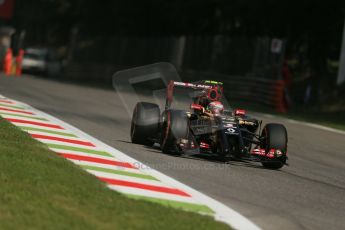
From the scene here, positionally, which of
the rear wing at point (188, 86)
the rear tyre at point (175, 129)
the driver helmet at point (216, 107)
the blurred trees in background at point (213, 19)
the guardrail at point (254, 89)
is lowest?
the guardrail at point (254, 89)

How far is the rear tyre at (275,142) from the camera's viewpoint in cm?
1165

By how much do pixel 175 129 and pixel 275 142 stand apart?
4.68 feet

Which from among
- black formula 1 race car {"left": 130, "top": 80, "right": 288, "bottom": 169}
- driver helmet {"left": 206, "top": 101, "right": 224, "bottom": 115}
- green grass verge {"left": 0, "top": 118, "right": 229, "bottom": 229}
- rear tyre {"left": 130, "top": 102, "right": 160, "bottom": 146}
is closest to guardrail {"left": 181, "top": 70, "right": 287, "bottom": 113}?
rear tyre {"left": 130, "top": 102, "right": 160, "bottom": 146}

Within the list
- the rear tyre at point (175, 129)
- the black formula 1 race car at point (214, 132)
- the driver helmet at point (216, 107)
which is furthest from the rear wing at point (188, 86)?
the rear tyre at point (175, 129)

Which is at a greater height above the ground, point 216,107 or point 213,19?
point 213,19

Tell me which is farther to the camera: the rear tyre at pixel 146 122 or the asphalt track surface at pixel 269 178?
the rear tyre at pixel 146 122

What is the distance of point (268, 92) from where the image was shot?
1161 inches

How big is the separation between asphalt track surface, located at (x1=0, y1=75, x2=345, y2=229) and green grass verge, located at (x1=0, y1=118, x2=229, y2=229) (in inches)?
38.5

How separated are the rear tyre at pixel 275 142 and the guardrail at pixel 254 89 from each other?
15459 millimetres

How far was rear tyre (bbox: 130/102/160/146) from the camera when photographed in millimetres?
12602

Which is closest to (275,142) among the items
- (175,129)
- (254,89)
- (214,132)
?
(214,132)

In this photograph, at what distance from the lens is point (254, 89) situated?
3112 cm

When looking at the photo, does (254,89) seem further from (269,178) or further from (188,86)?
(269,178)

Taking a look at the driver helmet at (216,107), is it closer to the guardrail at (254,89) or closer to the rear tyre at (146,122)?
the rear tyre at (146,122)
